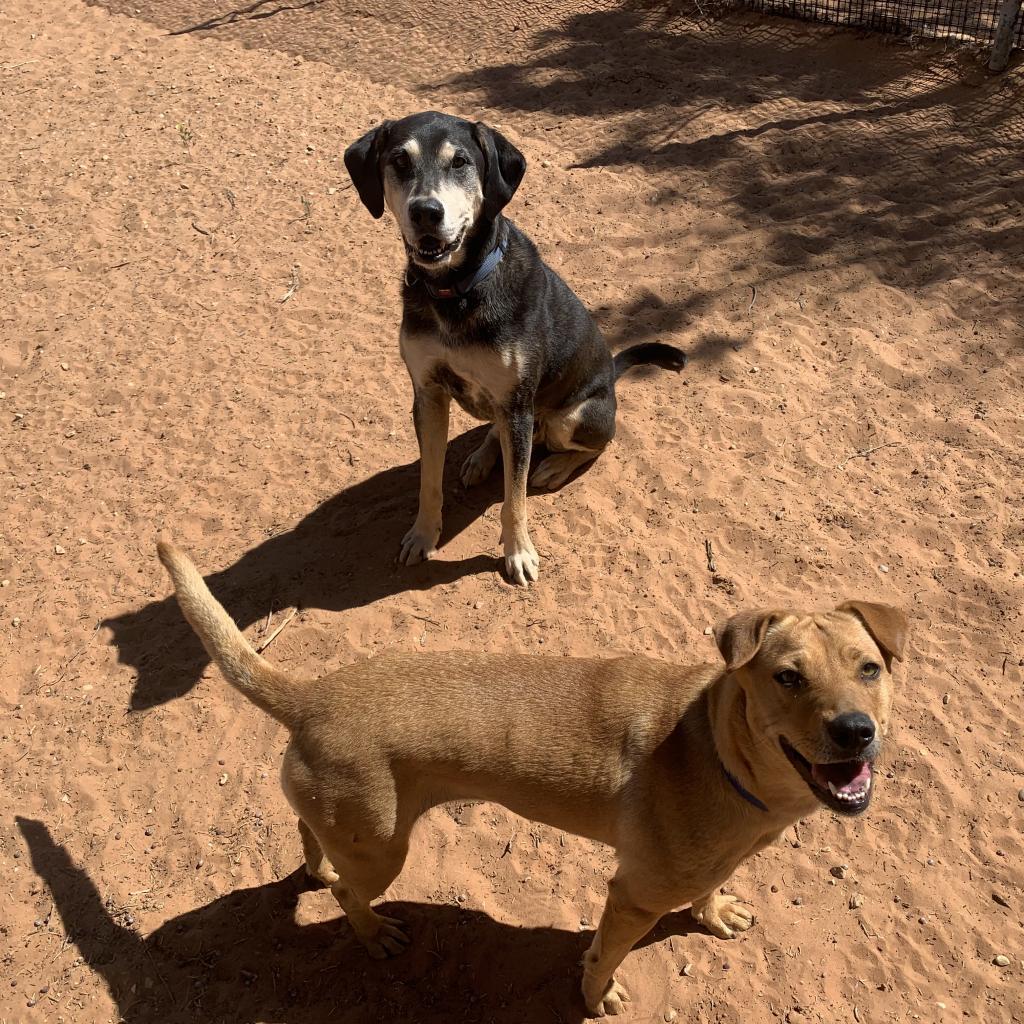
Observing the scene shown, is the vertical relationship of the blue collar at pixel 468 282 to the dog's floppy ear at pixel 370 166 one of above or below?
below

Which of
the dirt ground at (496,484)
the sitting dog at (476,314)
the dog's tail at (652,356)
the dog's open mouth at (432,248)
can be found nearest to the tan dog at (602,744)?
the dirt ground at (496,484)

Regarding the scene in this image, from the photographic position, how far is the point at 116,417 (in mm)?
6715

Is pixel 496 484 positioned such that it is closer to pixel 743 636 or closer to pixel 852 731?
pixel 743 636

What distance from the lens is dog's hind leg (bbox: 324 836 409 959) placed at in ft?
11.4

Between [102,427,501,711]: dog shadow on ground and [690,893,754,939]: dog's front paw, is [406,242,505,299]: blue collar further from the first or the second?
[690,893,754,939]: dog's front paw

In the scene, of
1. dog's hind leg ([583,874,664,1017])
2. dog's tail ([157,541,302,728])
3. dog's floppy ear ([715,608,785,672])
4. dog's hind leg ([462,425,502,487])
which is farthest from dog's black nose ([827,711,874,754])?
dog's hind leg ([462,425,502,487])

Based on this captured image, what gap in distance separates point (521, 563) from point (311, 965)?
245 centimetres

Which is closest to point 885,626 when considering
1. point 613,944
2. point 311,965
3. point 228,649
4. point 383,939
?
point 613,944

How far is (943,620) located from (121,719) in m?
4.54

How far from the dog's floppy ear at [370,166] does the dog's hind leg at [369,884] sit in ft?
10.3

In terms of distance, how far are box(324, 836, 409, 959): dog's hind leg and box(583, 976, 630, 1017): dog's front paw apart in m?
0.84

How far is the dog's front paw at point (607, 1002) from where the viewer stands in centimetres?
376

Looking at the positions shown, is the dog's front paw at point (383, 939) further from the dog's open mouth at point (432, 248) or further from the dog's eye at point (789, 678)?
the dog's open mouth at point (432, 248)

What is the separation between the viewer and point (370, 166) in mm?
4742
